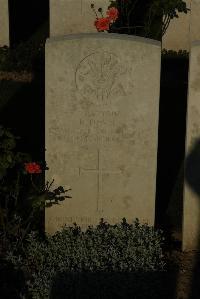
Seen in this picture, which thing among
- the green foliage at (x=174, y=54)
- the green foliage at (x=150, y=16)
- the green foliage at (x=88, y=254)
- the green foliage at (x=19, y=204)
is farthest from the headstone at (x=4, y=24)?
the green foliage at (x=88, y=254)

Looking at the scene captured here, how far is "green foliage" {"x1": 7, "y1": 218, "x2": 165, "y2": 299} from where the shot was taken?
4746mm

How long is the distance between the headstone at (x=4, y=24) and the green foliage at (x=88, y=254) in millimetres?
6692

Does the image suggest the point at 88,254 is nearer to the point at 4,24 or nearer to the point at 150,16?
the point at 150,16

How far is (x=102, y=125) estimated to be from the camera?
5363mm

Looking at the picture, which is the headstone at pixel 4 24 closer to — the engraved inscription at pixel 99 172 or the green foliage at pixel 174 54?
the green foliage at pixel 174 54

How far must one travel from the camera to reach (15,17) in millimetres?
14852

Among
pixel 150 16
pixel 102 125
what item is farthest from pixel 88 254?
pixel 150 16

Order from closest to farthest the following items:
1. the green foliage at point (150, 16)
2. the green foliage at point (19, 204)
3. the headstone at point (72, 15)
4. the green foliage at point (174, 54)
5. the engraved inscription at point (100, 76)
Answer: the green foliage at point (19, 204)
the engraved inscription at point (100, 76)
the green foliage at point (150, 16)
the headstone at point (72, 15)
the green foliage at point (174, 54)

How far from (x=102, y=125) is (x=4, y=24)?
6670mm

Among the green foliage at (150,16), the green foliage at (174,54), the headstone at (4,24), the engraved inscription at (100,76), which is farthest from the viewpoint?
the green foliage at (174,54)

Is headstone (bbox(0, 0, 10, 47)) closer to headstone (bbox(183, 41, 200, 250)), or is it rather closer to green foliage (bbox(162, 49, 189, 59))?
green foliage (bbox(162, 49, 189, 59))

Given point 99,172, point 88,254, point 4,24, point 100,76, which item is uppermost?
point 4,24

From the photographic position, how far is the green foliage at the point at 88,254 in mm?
4746

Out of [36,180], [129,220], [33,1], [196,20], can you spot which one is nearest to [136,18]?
[196,20]
